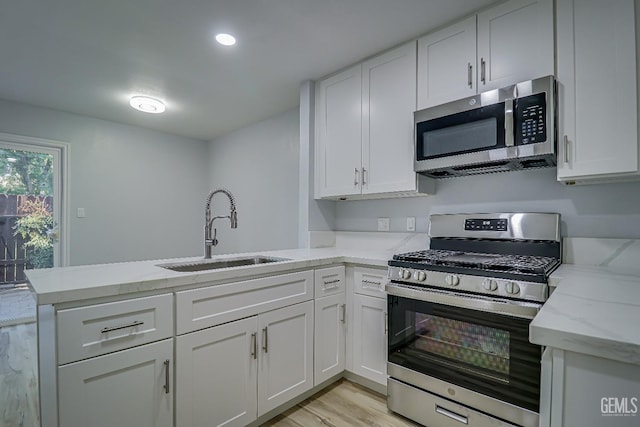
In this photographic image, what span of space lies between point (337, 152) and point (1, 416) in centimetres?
272

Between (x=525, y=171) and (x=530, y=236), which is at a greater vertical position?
(x=525, y=171)

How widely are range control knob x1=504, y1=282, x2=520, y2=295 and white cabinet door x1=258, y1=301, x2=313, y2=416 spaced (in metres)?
1.08

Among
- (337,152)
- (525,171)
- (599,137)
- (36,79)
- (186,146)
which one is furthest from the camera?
(186,146)

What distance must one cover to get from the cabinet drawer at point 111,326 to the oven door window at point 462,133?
1.70 m

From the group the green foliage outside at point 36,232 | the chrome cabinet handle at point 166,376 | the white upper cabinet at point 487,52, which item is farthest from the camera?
the green foliage outside at point 36,232

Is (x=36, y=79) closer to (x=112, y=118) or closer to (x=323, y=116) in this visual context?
A: (x=112, y=118)

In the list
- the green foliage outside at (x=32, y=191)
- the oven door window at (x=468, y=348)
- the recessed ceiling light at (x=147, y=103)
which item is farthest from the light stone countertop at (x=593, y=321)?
the green foliage outside at (x=32, y=191)

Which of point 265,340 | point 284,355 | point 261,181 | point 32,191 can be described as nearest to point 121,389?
point 265,340

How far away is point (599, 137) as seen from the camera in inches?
59.0

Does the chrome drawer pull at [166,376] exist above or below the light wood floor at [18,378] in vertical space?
above

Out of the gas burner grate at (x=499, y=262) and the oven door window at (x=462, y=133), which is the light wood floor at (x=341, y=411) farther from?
the oven door window at (x=462, y=133)

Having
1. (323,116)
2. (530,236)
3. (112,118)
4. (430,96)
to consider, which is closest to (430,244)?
(530,236)

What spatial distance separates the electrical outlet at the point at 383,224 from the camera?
8.55ft

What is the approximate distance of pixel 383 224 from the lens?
2629 mm
